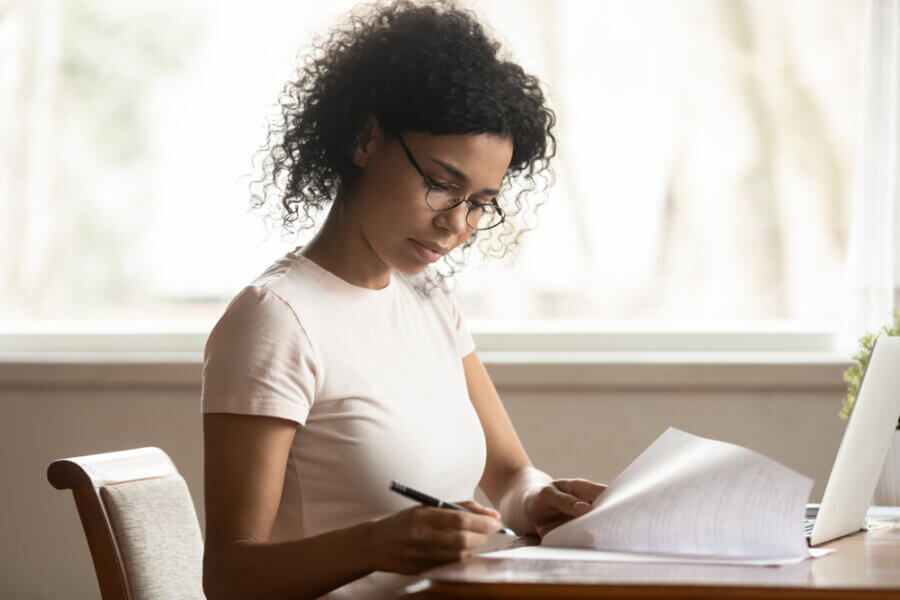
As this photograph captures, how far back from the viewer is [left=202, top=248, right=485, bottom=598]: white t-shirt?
116cm

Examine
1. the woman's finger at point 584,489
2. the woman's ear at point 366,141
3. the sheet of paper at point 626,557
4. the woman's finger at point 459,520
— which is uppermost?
the woman's ear at point 366,141

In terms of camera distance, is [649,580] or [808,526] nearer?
[649,580]

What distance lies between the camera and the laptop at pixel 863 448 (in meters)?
1.06

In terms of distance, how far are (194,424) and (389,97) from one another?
1.55 m

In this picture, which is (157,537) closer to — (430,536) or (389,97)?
(430,536)

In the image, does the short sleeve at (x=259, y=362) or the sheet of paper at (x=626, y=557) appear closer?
the sheet of paper at (x=626, y=557)

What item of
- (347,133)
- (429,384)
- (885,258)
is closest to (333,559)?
(429,384)

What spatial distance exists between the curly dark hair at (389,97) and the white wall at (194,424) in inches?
43.9

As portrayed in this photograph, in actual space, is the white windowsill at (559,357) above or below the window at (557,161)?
below

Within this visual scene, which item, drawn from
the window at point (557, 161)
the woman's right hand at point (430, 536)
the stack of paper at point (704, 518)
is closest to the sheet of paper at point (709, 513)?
the stack of paper at point (704, 518)

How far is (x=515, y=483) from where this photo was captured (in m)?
1.44

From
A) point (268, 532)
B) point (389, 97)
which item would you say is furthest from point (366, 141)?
point (268, 532)

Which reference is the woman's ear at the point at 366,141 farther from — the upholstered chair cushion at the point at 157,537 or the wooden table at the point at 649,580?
the wooden table at the point at 649,580

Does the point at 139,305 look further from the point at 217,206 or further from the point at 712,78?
the point at 712,78
